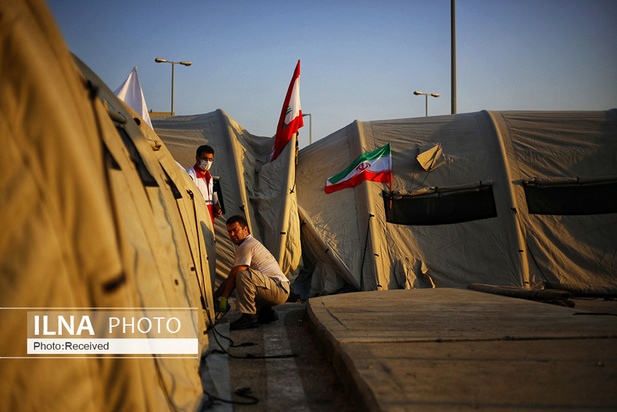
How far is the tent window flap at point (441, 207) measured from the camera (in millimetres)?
8500

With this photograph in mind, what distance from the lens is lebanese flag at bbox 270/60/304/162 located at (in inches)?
368

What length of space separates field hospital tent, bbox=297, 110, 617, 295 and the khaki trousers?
10.8 feet

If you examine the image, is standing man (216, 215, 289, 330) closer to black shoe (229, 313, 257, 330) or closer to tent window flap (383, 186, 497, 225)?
black shoe (229, 313, 257, 330)

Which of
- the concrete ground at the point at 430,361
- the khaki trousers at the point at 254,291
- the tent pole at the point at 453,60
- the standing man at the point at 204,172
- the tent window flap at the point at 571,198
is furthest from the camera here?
the tent pole at the point at 453,60

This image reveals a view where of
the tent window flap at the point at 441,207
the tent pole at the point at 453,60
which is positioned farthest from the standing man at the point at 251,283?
the tent pole at the point at 453,60

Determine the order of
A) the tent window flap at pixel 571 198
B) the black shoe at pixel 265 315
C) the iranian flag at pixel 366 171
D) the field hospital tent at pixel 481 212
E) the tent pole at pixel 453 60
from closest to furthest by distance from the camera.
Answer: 1. the black shoe at pixel 265 315
2. the field hospital tent at pixel 481 212
3. the tent window flap at pixel 571 198
4. the iranian flag at pixel 366 171
5. the tent pole at pixel 453 60

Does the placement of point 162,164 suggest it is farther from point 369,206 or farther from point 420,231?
point 420,231

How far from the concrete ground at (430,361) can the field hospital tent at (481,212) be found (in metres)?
3.41

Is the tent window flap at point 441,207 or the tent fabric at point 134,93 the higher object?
the tent fabric at point 134,93

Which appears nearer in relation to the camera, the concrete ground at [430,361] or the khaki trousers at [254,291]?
the concrete ground at [430,361]

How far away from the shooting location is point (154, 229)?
263cm

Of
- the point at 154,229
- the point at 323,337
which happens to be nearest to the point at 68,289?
the point at 154,229

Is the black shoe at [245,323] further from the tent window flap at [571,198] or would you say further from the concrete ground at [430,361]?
the tent window flap at [571,198]

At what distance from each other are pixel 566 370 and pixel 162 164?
3280 millimetres
